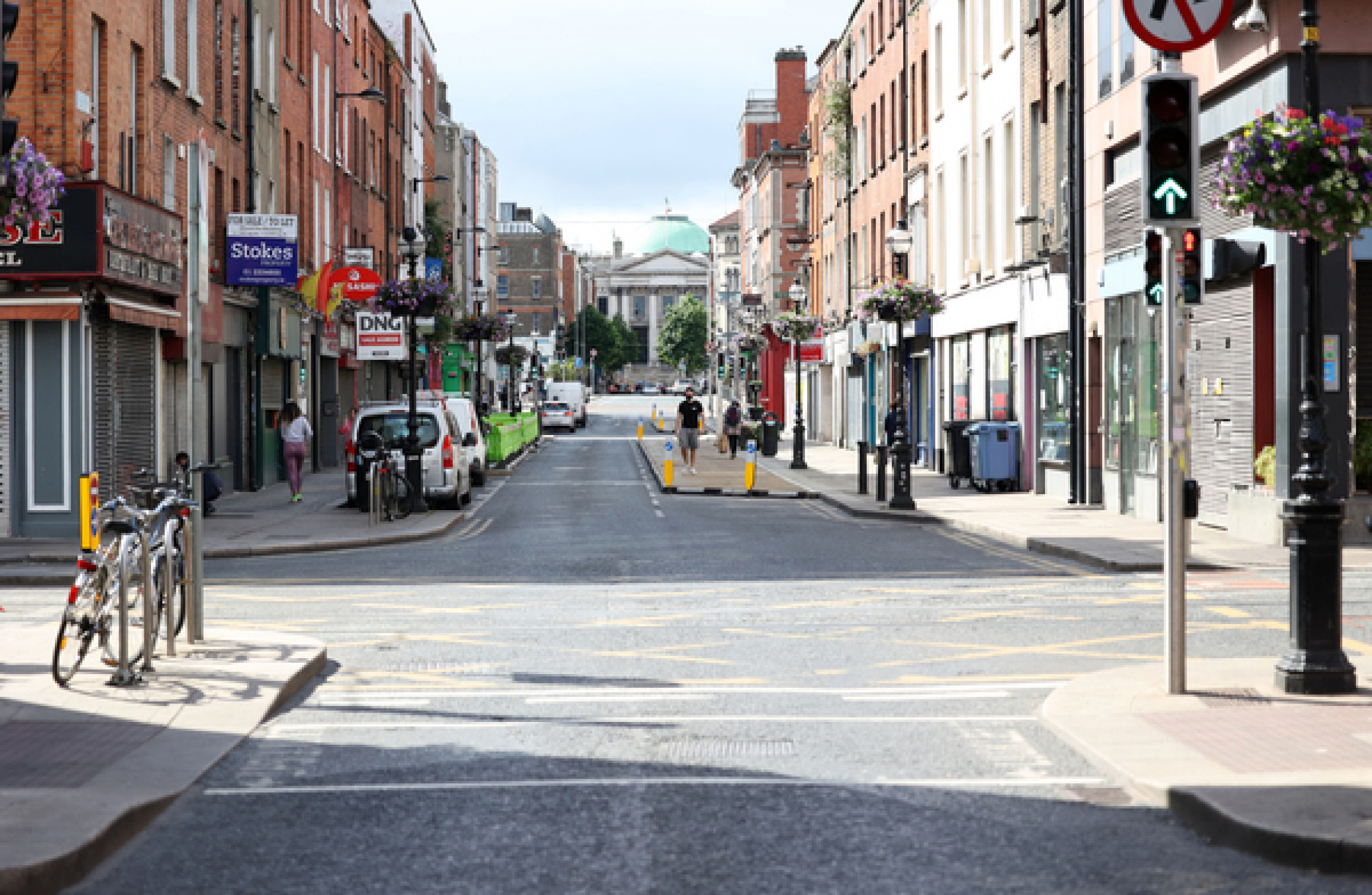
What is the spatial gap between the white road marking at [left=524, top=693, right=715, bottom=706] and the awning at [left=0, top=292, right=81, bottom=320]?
14.3 metres

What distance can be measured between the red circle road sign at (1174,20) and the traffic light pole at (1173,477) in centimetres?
104

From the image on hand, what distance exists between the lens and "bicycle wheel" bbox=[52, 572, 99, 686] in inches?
392

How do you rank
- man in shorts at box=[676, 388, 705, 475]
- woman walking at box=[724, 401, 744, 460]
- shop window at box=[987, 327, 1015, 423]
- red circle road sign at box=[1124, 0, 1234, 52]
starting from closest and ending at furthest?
red circle road sign at box=[1124, 0, 1234, 52] → shop window at box=[987, 327, 1015, 423] → man in shorts at box=[676, 388, 705, 475] → woman walking at box=[724, 401, 744, 460]

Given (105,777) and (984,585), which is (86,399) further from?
(105,777)

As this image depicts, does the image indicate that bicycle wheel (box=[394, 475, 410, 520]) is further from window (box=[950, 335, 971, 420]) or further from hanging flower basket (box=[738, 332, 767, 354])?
hanging flower basket (box=[738, 332, 767, 354])

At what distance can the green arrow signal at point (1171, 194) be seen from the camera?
9016 mm

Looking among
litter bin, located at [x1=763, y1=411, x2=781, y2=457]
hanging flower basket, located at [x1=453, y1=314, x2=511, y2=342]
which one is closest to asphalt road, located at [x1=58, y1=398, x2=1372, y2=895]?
litter bin, located at [x1=763, y1=411, x2=781, y2=457]

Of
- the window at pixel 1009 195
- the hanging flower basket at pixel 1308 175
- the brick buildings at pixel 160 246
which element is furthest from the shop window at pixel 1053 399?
the hanging flower basket at pixel 1308 175

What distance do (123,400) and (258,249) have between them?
743 centimetres

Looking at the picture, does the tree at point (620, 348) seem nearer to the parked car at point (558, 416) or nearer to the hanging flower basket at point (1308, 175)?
Result: the parked car at point (558, 416)

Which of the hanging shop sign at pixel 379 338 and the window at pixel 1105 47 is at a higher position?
the window at pixel 1105 47

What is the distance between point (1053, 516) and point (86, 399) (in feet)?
43.8

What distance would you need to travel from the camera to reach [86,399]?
22453 millimetres

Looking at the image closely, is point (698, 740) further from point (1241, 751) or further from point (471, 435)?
point (471, 435)
